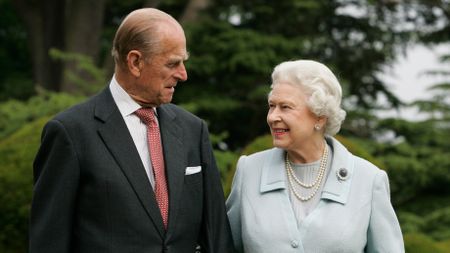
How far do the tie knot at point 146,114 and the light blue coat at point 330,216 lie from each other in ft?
1.95

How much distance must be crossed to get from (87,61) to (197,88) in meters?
1.60

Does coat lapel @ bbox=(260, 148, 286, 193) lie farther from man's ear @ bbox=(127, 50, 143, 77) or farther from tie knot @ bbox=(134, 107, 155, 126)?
man's ear @ bbox=(127, 50, 143, 77)

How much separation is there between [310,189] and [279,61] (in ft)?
26.4

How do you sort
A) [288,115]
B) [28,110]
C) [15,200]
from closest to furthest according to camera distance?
[288,115], [15,200], [28,110]

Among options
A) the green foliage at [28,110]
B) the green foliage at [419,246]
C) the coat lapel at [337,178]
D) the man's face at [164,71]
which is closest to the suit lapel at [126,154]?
the man's face at [164,71]

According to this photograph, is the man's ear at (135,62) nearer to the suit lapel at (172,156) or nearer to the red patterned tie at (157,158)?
the red patterned tie at (157,158)

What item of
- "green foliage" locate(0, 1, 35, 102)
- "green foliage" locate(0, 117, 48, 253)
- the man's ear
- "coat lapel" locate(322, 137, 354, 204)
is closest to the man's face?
the man's ear

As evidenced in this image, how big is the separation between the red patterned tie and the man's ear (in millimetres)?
178

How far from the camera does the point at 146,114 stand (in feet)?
12.6

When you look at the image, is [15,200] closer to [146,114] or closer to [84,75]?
[146,114]

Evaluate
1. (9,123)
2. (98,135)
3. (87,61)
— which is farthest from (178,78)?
(87,61)

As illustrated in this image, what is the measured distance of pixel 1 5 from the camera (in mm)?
16781

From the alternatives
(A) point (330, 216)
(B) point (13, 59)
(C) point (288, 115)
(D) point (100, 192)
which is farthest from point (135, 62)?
(B) point (13, 59)

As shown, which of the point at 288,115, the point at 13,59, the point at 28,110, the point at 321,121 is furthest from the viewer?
the point at 13,59
